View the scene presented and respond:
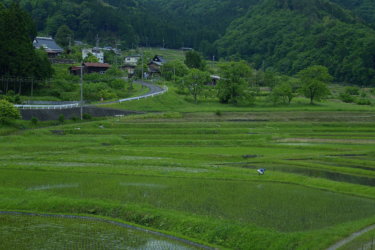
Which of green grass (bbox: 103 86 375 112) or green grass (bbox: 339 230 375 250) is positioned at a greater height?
green grass (bbox: 103 86 375 112)

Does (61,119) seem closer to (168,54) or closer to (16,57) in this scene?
(16,57)

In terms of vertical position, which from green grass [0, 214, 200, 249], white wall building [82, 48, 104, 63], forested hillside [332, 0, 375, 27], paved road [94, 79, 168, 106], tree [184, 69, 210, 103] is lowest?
green grass [0, 214, 200, 249]

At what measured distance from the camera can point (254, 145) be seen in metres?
40.2

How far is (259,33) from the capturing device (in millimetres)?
144875

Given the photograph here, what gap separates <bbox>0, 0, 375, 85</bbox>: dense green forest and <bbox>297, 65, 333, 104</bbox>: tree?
37040mm

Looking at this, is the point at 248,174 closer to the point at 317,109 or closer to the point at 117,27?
the point at 317,109

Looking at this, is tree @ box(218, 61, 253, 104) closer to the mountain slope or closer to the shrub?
the shrub

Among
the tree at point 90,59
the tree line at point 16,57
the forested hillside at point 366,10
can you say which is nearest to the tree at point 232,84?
the tree line at point 16,57

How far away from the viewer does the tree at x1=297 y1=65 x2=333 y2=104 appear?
70.2 m

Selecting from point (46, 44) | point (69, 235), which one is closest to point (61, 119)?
point (69, 235)

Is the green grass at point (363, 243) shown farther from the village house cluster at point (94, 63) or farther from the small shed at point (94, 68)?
the small shed at point (94, 68)

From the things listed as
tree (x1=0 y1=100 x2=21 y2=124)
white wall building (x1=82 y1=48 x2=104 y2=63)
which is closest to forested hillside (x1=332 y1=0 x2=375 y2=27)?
white wall building (x1=82 y1=48 x2=104 y2=63)

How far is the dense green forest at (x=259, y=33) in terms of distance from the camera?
113375 mm

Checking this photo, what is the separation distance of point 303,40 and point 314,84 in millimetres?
63138
